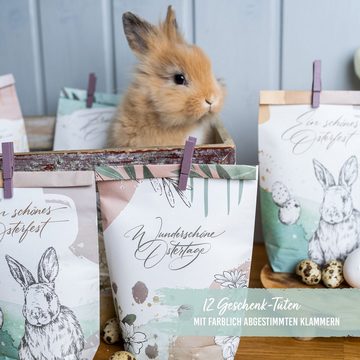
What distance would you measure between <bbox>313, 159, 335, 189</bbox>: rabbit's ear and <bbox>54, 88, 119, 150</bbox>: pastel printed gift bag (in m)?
0.43

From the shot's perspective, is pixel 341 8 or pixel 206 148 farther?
pixel 341 8

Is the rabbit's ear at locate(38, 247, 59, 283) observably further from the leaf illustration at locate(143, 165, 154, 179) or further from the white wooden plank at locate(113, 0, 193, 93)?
the white wooden plank at locate(113, 0, 193, 93)

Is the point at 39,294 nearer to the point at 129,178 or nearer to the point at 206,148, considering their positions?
the point at 129,178

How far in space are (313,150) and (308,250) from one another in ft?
0.55

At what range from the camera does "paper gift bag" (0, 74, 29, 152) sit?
943 mm

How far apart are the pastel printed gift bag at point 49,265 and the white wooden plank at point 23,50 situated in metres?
0.52

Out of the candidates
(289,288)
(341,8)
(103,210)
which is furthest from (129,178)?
(341,8)

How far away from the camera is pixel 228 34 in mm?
1059

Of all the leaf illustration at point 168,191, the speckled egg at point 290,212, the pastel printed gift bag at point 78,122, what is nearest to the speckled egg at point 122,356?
the leaf illustration at point 168,191

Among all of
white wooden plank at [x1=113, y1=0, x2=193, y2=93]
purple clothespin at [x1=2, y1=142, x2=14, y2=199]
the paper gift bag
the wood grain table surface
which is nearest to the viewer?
purple clothespin at [x1=2, y1=142, x2=14, y2=199]

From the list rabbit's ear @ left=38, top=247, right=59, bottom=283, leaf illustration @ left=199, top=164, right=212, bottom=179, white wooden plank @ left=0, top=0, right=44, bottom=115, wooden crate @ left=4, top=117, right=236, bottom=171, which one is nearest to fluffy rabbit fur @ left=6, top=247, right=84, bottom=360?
rabbit's ear @ left=38, top=247, right=59, bottom=283

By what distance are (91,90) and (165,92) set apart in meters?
0.30

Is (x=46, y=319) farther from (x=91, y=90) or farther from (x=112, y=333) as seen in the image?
(x=91, y=90)

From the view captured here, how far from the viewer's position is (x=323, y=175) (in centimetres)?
86
